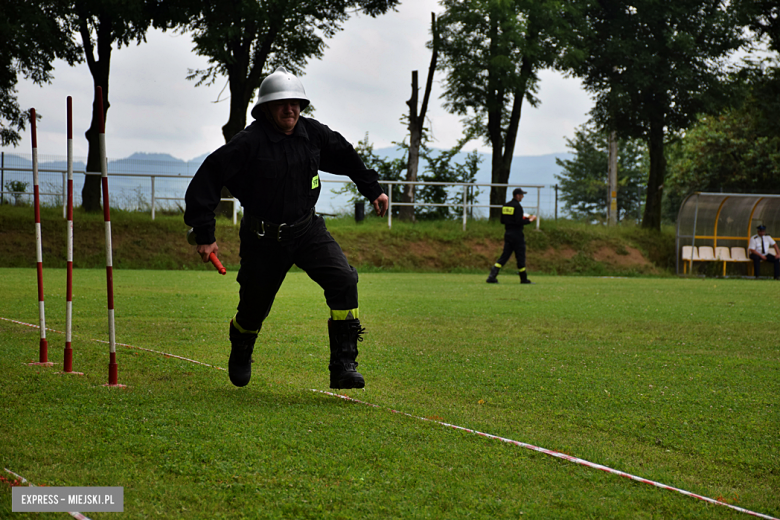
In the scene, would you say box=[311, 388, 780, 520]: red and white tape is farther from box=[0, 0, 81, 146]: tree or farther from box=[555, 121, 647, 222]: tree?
box=[555, 121, 647, 222]: tree

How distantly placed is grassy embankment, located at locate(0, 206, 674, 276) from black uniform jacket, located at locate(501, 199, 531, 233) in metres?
6.31

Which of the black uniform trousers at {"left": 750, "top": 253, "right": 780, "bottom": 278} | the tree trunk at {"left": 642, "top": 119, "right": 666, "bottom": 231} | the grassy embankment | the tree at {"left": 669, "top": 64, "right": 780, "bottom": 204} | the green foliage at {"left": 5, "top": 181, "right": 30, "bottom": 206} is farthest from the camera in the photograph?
the tree at {"left": 669, "top": 64, "right": 780, "bottom": 204}

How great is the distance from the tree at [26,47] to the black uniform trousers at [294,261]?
21408mm

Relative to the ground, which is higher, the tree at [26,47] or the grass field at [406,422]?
the tree at [26,47]

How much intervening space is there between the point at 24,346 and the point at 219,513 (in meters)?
4.31

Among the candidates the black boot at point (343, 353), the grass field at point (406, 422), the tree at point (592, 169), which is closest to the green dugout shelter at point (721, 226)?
the grass field at point (406, 422)

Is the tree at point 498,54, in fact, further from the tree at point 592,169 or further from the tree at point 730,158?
the tree at point 592,169

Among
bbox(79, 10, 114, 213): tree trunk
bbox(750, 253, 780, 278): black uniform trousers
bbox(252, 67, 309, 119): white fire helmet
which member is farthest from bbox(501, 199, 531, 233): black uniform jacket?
bbox(79, 10, 114, 213): tree trunk

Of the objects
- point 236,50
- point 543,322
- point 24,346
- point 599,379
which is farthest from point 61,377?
point 236,50

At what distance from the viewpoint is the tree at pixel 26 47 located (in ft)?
74.7

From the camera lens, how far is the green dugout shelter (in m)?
26.4

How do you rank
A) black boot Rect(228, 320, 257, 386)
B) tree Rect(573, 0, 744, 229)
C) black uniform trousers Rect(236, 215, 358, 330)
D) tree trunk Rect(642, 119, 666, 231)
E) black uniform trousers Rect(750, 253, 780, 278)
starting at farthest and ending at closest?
tree trunk Rect(642, 119, 666, 231), tree Rect(573, 0, 744, 229), black uniform trousers Rect(750, 253, 780, 278), black boot Rect(228, 320, 257, 386), black uniform trousers Rect(236, 215, 358, 330)

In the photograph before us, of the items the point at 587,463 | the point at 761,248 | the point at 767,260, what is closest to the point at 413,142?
the point at 761,248

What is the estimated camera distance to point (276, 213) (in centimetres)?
470
